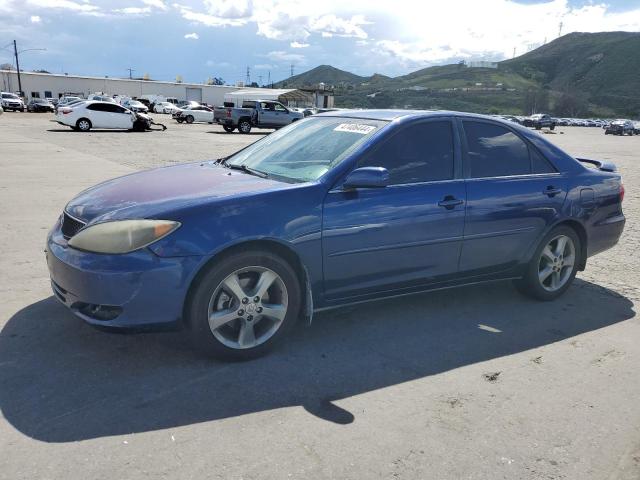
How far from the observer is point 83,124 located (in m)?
26.7

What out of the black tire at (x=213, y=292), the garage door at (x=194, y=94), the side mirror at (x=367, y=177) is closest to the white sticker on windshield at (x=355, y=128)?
the side mirror at (x=367, y=177)

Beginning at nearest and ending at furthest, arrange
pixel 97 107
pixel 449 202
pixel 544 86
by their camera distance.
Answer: pixel 449 202 → pixel 97 107 → pixel 544 86

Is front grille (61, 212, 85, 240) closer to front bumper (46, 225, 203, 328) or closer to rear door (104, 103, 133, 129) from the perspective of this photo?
front bumper (46, 225, 203, 328)

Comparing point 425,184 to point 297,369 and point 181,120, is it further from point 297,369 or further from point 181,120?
point 181,120

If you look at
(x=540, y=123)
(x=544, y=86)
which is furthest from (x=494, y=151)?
(x=544, y=86)

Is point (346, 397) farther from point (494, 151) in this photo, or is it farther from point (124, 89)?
point (124, 89)

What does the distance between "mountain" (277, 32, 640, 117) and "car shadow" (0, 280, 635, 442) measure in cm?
8154

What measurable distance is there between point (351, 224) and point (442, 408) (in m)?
1.32

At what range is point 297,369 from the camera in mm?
3506

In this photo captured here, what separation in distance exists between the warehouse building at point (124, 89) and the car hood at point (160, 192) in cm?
6971

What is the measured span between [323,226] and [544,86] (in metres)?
181

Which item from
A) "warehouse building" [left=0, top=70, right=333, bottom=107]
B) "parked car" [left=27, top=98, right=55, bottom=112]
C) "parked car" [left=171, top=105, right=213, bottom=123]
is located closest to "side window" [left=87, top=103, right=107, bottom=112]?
"parked car" [left=171, top=105, right=213, bottom=123]

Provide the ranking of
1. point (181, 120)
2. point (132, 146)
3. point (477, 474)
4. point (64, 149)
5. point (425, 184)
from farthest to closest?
1. point (181, 120)
2. point (132, 146)
3. point (64, 149)
4. point (425, 184)
5. point (477, 474)

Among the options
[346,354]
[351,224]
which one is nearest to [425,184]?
[351,224]
